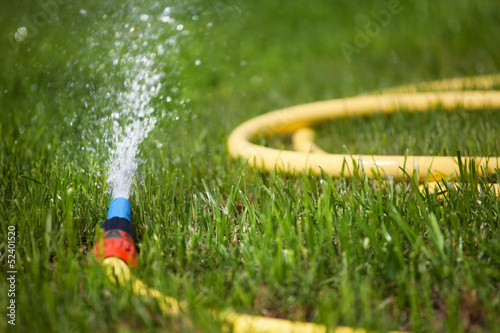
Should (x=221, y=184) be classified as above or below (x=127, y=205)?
above

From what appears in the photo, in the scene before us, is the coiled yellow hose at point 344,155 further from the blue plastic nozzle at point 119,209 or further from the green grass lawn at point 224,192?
the blue plastic nozzle at point 119,209

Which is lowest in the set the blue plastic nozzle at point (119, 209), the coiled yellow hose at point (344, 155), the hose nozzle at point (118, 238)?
the hose nozzle at point (118, 238)

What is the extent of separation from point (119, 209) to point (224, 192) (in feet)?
1.71

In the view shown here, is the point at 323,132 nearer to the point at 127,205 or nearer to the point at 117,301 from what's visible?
the point at 127,205

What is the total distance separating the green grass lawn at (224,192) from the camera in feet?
3.89

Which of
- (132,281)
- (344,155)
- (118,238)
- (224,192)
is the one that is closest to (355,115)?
(344,155)

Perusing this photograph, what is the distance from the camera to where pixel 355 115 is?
2.92 metres

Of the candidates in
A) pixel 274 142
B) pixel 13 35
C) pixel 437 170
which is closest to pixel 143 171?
pixel 274 142

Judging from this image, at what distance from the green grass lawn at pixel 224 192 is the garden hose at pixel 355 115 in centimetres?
8

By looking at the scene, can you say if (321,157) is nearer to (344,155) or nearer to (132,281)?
(344,155)

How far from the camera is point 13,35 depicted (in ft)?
14.3

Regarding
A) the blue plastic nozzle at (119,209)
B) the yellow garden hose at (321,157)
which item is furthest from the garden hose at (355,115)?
the blue plastic nozzle at (119,209)

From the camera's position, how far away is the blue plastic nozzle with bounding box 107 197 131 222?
1.53m

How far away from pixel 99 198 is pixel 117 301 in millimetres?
681
